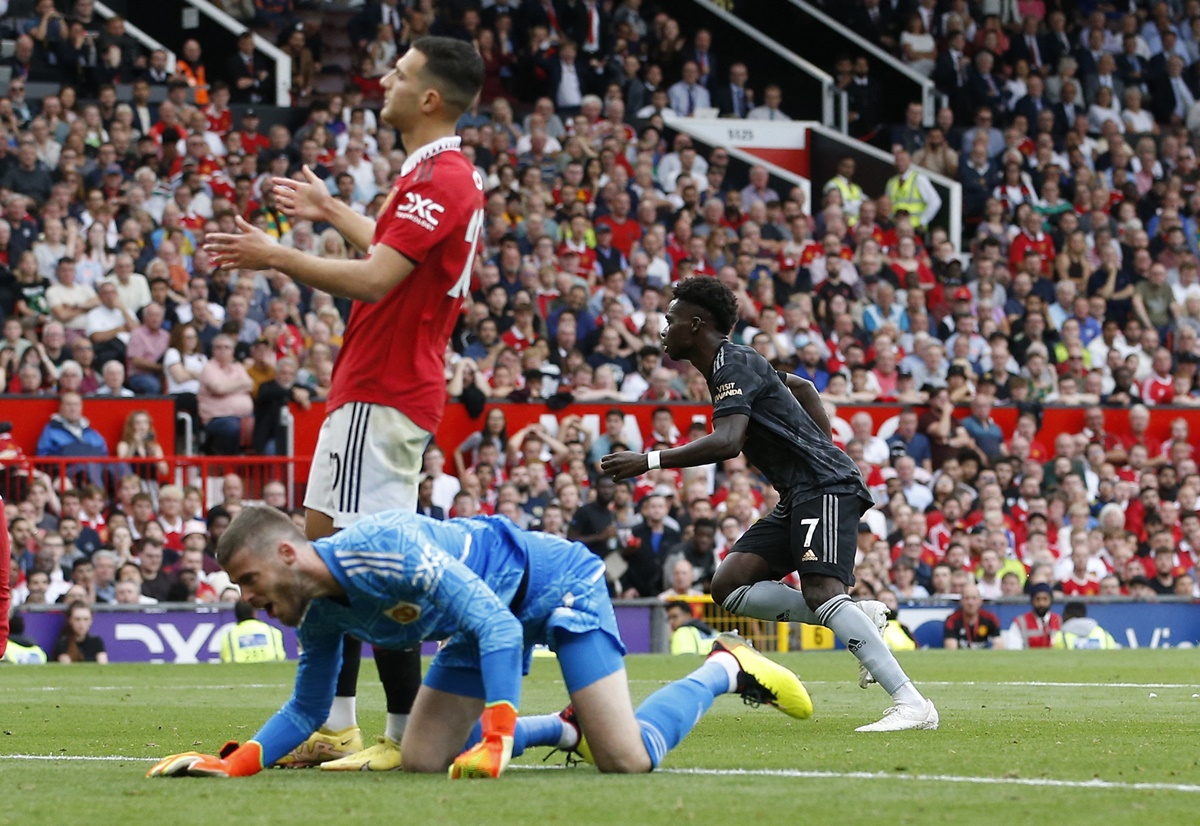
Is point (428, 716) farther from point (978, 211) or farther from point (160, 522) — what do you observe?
point (978, 211)

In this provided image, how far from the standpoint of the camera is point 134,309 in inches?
746

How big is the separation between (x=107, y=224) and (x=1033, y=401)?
10.2 m

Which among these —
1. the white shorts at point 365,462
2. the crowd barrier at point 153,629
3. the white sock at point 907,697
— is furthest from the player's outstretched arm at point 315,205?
the crowd barrier at point 153,629

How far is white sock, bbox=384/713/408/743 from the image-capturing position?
706 centimetres

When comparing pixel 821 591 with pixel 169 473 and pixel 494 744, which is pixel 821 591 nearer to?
pixel 494 744

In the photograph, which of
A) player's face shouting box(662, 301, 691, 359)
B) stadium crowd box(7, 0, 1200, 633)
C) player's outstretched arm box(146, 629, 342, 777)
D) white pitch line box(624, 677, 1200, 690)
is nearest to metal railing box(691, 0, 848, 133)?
stadium crowd box(7, 0, 1200, 633)

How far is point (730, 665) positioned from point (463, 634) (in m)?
1.17

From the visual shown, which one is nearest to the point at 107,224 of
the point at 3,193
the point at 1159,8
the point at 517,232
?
the point at 3,193

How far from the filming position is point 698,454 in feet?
27.5

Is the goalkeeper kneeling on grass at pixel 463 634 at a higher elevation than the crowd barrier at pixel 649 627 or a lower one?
higher

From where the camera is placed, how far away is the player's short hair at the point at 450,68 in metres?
7.04

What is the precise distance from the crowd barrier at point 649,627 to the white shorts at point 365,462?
1033 centimetres

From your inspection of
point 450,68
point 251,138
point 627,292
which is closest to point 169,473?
point 251,138

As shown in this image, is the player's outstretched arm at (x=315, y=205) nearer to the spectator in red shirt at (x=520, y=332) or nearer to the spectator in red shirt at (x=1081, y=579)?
the spectator in red shirt at (x=520, y=332)
